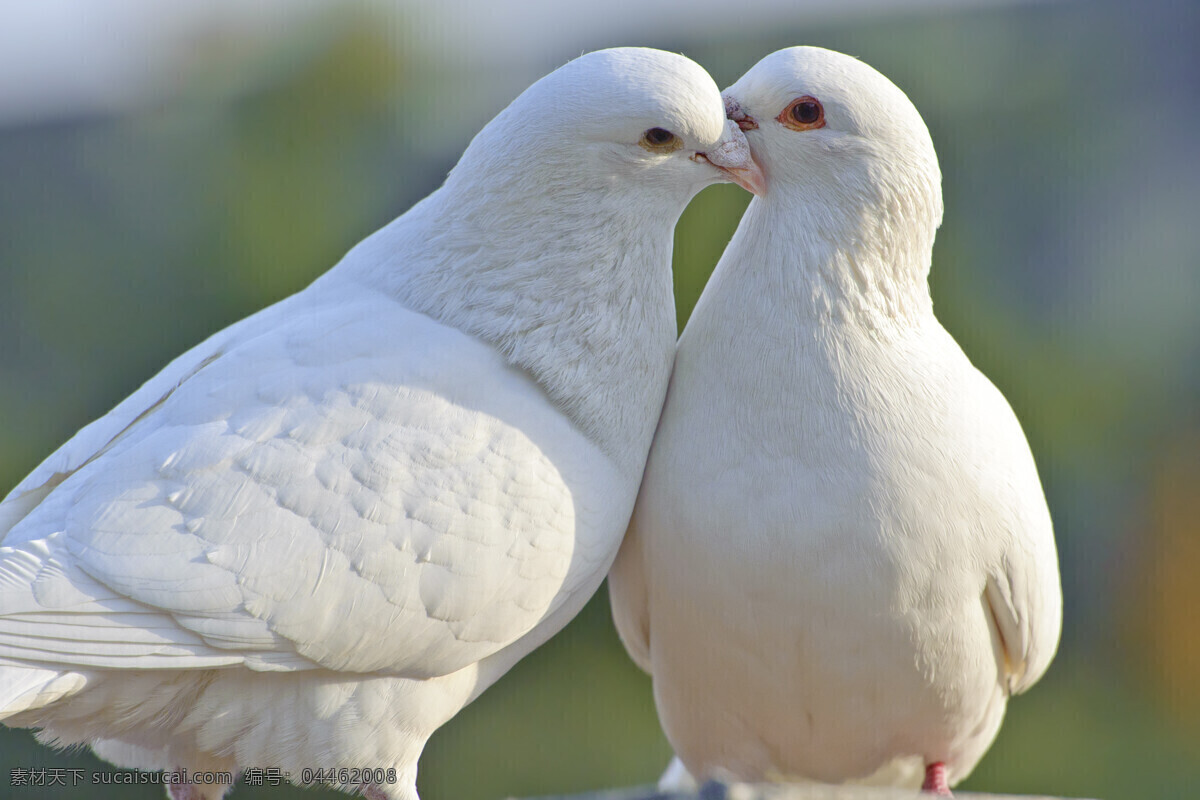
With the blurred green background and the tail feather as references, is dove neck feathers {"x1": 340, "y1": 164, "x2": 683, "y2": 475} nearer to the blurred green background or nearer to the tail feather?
the tail feather

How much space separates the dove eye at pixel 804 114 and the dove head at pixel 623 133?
10 cm

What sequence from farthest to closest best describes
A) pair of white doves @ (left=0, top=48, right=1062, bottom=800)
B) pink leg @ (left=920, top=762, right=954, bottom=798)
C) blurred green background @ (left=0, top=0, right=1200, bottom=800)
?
blurred green background @ (left=0, top=0, right=1200, bottom=800) → pink leg @ (left=920, top=762, right=954, bottom=798) → pair of white doves @ (left=0, top=48, right=1062, bottom=800)

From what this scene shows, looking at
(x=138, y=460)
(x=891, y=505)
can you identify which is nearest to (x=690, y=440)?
(x=891, y=505)

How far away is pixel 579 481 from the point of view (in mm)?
2443

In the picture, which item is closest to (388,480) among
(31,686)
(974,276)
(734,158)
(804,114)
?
(31,686)

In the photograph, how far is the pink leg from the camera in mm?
2747

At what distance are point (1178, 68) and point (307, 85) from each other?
16.5 ft

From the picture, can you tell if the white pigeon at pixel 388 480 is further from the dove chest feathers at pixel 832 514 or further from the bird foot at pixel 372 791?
the dove chest feathers at pixel 832 514

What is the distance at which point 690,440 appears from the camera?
101 inches

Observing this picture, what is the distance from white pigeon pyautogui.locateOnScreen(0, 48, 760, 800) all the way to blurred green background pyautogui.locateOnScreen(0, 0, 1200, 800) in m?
3.19

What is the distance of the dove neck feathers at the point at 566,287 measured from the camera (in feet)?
8.30

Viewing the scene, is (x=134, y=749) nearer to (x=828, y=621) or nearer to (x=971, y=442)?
(x=828, y=621)

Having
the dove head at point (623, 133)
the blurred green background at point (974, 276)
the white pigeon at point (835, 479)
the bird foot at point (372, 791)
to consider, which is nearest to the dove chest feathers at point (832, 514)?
the white pigeon at point (835, 479)

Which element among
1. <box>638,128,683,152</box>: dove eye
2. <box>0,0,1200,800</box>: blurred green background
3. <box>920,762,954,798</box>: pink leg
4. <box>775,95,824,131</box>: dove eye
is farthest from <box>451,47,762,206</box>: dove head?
<box>0,0,1200,800</box>: blurred green background
